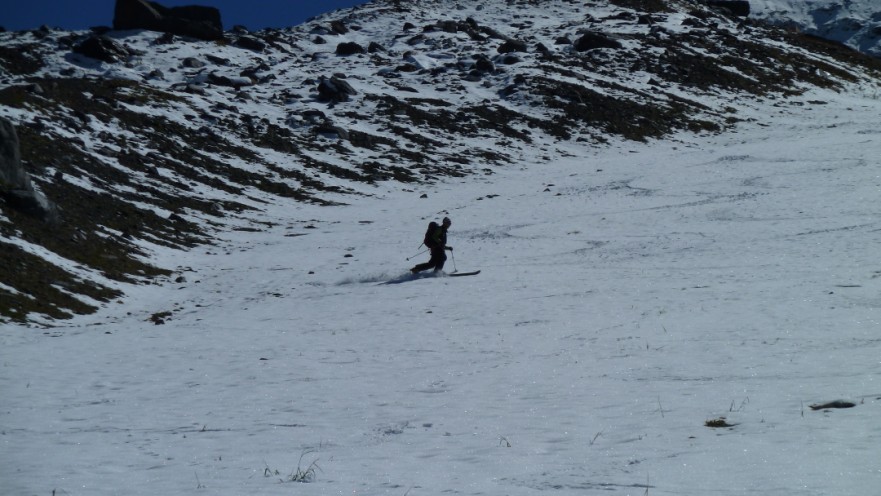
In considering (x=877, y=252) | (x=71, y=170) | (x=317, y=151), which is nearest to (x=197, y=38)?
(x=317, y=151)

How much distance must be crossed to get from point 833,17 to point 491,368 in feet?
628

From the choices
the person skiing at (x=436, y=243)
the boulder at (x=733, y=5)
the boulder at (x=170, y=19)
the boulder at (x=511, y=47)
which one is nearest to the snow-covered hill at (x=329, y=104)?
the boulder at (x=511, y=47)

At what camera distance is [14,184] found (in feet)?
77.7

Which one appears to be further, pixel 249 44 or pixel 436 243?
pixel 249 44

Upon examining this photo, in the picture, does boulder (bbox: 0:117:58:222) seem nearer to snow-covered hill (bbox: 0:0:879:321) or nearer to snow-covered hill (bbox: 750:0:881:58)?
snow-covered hill (bbox: 0:0:879:321)

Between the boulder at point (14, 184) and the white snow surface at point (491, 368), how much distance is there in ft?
14.6

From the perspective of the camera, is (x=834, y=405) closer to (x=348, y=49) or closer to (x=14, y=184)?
(x=14, y=184)

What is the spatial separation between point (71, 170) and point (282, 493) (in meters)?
28.7

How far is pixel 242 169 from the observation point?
4603 cm

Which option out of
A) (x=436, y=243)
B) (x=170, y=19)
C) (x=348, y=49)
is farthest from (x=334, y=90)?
(x=436, y=243)

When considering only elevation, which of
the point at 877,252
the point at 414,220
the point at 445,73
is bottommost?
the point at 414,220

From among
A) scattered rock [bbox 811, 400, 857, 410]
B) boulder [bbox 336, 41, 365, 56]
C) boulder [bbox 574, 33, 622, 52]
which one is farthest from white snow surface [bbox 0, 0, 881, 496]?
boulder [bbox 574, 33, 622, 52]

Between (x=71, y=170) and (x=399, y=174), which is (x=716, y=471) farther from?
(x=399, y=174)

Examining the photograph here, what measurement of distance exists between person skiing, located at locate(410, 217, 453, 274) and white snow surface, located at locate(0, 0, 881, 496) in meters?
0.60
